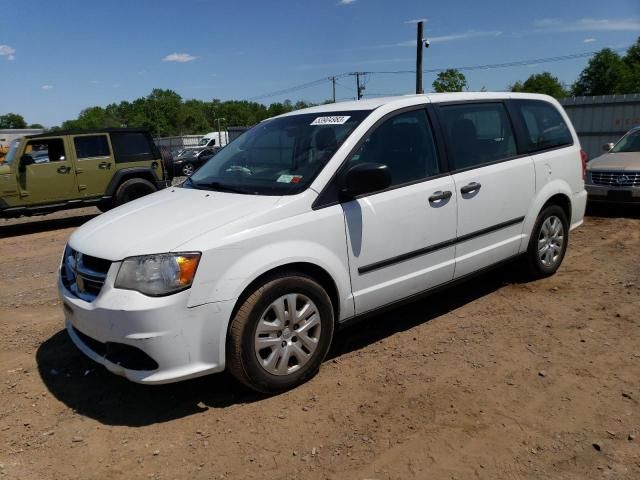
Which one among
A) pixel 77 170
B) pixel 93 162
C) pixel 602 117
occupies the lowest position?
pixel 77 170

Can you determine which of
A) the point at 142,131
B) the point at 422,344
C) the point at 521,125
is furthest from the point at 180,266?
the point at 142,131

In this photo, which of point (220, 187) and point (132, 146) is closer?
point (220, 187)

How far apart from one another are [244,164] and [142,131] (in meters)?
8.08

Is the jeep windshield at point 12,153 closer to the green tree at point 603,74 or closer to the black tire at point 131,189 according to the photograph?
the black tire at point 131,189

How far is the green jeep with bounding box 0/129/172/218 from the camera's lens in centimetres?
961

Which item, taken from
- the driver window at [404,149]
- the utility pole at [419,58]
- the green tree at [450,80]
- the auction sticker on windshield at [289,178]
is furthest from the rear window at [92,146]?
the green tree at [450,80]

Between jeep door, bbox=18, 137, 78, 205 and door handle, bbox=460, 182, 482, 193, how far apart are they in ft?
27.8

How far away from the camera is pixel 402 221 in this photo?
3652 mm

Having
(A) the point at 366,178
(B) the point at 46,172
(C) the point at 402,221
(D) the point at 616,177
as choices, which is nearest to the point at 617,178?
(D) the point at 616,177

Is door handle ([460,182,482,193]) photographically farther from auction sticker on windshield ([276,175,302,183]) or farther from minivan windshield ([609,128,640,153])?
minivan windshield ([609,128,640,153])

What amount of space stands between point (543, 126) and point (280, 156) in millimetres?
2719

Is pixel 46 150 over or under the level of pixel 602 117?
under

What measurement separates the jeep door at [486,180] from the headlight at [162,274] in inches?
84.8

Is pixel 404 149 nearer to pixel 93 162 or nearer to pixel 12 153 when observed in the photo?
pixel 93 162
